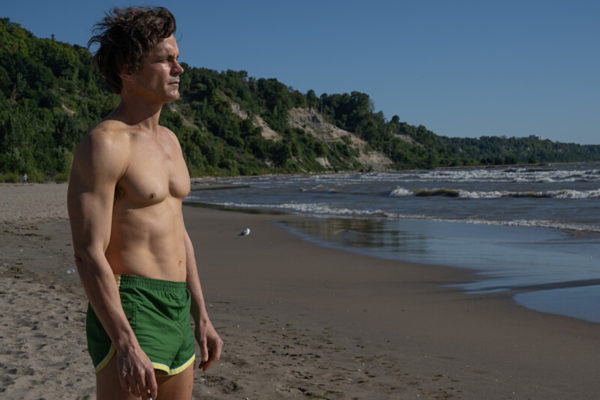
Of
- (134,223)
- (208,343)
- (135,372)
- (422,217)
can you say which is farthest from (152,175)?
(422,217)

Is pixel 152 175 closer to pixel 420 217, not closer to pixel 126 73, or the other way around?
pixel 126 73

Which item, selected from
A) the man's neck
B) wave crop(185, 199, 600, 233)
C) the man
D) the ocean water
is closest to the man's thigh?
the man

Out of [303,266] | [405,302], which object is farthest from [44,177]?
[405,302]

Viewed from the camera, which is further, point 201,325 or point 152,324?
point 201,325

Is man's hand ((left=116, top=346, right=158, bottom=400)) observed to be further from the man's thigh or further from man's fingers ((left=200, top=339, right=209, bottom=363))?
man's fingers ((left=200, top=339, right=209, bottom=363))

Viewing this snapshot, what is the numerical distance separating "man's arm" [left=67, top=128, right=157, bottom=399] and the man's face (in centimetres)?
27

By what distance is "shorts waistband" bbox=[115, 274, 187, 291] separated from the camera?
1882 millimetres

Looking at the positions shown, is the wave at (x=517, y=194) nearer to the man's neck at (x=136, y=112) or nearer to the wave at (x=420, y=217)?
the wave at (x=420, y=217)

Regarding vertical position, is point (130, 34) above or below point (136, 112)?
above

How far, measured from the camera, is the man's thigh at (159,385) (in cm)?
184

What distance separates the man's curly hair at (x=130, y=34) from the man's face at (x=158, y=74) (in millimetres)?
19

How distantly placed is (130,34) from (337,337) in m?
4.07

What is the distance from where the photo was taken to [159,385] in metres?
2.00

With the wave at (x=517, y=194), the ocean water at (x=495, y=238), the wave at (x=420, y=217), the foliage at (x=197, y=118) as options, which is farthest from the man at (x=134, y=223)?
the foliage at (x=197, y=118)
